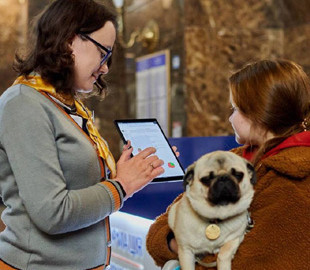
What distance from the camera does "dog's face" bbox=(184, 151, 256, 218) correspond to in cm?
133

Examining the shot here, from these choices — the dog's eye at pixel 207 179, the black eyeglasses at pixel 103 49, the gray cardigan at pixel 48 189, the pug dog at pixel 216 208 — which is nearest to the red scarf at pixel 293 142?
the pug dog at pixel 216 208

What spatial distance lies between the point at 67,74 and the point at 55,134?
23cm

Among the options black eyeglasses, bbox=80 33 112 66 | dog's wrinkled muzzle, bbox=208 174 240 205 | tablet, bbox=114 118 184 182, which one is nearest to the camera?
dog's wrinkled muzzle, bbox=208 174 240 205

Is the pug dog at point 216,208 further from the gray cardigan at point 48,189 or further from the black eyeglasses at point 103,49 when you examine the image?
the black eyeglasses at point 103,49

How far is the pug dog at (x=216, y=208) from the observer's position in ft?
4.42

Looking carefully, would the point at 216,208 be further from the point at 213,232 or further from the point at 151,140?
the point at 151,140

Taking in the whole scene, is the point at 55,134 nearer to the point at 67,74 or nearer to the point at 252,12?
the point at 67,74

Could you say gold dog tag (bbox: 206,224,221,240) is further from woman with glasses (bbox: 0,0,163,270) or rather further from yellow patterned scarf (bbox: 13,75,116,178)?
yellow patterned scarf (bbox: 13,75,116,178)

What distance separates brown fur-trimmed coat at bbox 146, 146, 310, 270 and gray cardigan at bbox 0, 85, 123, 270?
14.2 inches

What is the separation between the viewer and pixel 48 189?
1373 millimetres

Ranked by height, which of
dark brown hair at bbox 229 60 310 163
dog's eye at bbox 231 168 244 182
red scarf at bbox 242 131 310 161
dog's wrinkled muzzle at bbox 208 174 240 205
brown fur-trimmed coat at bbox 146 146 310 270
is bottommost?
brown fur-trimmed coat at bbox 146 146 310 270

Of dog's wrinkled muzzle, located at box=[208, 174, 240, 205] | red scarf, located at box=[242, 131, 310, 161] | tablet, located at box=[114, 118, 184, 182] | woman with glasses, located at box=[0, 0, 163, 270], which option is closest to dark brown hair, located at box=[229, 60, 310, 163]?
red scarf, located at box=[242, 131, 310, 161]

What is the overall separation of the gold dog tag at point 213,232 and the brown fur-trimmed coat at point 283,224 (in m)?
0.09

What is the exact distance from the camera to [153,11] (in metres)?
5.46
